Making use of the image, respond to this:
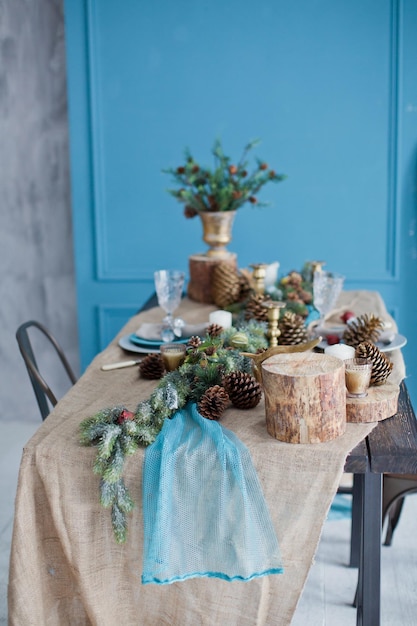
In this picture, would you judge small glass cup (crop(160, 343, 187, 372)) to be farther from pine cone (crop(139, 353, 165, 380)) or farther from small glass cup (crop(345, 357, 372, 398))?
small glass cup (crop(345, 357, 372, 398))

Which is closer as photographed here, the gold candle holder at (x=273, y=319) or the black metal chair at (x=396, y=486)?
the gold candle holder at (x=273, y=319)

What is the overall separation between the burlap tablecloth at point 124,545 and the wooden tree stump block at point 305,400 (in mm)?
21

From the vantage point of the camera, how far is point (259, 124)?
3.35 metres

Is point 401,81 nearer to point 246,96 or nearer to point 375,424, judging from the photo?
point 246,96

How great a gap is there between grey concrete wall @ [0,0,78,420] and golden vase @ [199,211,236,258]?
132 centimetres

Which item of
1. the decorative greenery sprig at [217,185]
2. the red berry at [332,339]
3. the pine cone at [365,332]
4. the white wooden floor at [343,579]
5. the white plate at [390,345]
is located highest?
the decorative greenery sprig at [217,185]

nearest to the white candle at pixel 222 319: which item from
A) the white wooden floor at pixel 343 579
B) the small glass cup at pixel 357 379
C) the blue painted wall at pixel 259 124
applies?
the small glass cup at pixel 357 379

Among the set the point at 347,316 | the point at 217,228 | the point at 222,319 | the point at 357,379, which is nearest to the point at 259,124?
the point at 217,228

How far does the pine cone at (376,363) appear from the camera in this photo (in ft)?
5.16

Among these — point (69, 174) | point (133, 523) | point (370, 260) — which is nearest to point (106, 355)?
point (133, 523)

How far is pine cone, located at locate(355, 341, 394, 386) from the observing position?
1.57m

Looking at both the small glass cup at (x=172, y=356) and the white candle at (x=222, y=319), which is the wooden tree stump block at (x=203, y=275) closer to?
the white candle at (x=222, y=319)

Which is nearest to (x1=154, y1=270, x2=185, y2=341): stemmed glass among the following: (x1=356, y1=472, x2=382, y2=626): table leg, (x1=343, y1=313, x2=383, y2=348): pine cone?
(x1=343, y1=313, x2=383, y2=348): pine cone

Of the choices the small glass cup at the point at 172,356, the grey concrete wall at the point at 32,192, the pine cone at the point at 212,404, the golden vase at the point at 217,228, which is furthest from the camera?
the grey concrete wall at the point at 32,192
